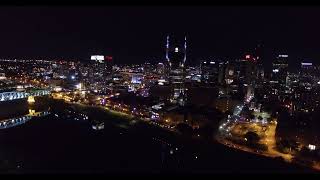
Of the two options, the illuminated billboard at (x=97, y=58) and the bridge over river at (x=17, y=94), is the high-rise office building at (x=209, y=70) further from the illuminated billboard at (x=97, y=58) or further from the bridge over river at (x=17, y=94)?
the bridge over river at (x=17, y=94)

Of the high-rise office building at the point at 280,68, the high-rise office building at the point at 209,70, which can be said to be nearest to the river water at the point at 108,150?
the high-rise office building at the point at 209,70

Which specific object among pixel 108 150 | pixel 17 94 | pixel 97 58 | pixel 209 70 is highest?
pixel 97 58

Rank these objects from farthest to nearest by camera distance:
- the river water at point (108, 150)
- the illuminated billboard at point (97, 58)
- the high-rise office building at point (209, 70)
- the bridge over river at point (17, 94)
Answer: the illuminated billboard at point (97, 58)
the high-rise office building at point (209, 70)
the bridge over river at point (17, 94)
the river water at point (108, 150)

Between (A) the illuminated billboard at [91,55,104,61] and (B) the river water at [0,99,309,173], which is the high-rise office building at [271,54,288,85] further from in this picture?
(B) the river water at [0,99,309,173]

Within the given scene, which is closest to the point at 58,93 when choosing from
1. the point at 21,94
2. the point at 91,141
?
the point at 21,94

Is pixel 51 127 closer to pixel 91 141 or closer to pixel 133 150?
pixel 91 141

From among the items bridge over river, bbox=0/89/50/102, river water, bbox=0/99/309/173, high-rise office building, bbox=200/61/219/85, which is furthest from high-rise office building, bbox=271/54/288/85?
river water, bbox=0/99/309/173

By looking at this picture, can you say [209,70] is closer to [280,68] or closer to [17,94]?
[280,68]

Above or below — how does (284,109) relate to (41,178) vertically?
below

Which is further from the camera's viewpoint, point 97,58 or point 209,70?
point 97,58

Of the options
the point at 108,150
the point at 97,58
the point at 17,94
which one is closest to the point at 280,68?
the point at 97,58

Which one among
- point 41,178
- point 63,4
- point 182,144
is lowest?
point 182,144
